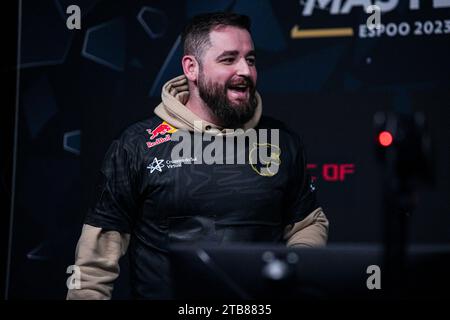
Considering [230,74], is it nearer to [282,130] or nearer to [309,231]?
[282,130]

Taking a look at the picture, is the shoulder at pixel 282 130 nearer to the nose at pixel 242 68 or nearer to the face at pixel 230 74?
the face at pixel 230 74

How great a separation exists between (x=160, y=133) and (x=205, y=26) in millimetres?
441

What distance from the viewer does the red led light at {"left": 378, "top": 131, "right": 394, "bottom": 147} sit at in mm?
1176

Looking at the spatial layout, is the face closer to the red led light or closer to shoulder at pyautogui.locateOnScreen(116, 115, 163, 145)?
shoulder at pyautogui.locateOnScreen(116, 115, 163, 145)

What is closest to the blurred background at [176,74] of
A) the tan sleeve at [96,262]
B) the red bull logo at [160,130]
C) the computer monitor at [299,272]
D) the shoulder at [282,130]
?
the shoulder at [282,130]

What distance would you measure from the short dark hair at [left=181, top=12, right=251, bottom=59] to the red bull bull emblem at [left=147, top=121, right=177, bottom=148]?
0.96ft

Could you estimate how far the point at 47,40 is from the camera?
10.1ft

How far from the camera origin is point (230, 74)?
2410 millimetres

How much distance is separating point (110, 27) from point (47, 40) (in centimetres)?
31

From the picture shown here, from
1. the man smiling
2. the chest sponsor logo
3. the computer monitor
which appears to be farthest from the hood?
the computer monitor

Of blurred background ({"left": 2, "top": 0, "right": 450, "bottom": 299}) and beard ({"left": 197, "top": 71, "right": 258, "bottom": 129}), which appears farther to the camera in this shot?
blurred background ({"left": 2, "top": 0, "right": 450, "bottom": 299})
